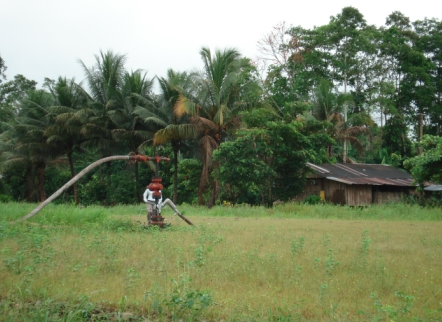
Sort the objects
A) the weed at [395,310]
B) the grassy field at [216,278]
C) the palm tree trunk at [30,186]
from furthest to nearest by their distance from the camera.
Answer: the palm tree trunk at [30,186] → the grassy field at [216,278] → the weed at [395,310]

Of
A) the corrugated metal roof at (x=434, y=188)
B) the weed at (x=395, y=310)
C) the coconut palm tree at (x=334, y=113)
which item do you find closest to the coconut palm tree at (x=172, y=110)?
the coconut palm tree at (x=334, y=113)

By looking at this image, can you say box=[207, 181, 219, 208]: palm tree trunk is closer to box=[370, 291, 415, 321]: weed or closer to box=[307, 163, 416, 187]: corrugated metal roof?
box=[307, 163, 416, 187]: corrugated metal roof

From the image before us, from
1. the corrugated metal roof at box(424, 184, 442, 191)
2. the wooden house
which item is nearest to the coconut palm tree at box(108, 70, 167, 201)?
the wooden house

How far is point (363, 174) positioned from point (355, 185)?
1914 millimetres

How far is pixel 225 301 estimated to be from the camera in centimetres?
562

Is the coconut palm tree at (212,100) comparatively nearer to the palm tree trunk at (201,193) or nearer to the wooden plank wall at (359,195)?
the palm tree trunk at (201,193)

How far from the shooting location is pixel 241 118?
85.4 ft

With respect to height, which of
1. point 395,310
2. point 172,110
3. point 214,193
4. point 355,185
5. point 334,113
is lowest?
point 395,310

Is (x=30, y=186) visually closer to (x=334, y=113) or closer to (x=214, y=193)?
(x=214, y=193)

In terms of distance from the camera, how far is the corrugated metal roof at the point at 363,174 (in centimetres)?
2711

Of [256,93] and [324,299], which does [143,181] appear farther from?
[324,299]

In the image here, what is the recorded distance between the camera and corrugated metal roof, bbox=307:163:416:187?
88.9ft

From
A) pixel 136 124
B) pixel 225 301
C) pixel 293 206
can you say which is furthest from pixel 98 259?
pixel 136 124

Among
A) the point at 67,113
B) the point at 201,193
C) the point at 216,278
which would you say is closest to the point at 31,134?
the point at 67,113
